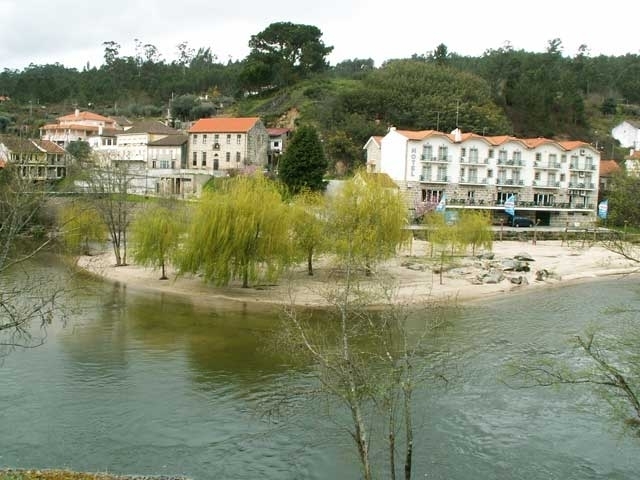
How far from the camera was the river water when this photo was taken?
15.9 meters

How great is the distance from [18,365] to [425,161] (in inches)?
1928

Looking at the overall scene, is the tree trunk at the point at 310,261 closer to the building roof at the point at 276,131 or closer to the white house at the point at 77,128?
the building roof at the point at 276,131

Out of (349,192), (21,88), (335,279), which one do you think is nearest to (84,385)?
(335,279)

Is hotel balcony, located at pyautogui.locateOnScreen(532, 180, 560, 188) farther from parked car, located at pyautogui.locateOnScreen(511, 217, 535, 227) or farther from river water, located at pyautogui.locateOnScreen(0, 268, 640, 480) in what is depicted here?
river water, located at pyautogui.locateOnScreen(0, 268, 640, 480)

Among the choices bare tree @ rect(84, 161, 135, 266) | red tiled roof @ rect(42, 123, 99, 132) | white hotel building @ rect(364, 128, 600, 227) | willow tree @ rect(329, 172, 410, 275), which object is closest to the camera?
willow tree @ rect(329, 172, 410, 275)

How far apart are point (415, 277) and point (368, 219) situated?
5037 mm

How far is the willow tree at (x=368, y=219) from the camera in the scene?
3612cm

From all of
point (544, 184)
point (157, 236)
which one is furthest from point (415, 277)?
point (544, 184)

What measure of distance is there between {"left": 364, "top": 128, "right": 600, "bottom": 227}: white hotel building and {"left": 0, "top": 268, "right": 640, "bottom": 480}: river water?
1513 inches

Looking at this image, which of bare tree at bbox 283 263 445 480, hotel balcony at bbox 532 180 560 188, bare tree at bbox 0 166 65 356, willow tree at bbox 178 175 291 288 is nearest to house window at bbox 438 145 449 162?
hotel balcony at bbox 532 180 560 188

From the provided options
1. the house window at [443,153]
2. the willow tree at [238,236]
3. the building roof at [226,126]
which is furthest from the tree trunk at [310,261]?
the building roof at [226,126]

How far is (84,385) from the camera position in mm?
20562

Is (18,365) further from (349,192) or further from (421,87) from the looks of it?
(421,87)

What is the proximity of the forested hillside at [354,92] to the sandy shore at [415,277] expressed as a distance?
27043 millimetres
